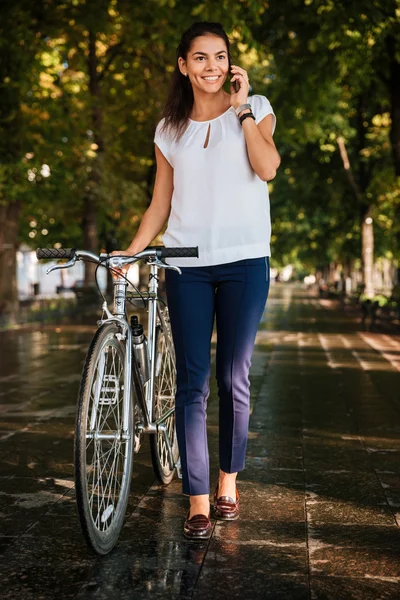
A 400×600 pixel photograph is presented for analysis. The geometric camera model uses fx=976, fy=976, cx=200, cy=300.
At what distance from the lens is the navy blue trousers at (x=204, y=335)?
4199 mm

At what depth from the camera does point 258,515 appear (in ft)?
14.8

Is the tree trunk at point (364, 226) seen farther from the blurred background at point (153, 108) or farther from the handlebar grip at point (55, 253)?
the handlebar grip at point (55, 253)

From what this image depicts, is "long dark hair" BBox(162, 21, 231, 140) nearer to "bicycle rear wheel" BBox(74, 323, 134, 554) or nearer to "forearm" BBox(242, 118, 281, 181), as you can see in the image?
"forearm" BBox(242, 118, 281, 181)

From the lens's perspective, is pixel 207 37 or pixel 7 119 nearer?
pixel 207 37

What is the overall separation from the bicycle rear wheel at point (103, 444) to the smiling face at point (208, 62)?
112cm

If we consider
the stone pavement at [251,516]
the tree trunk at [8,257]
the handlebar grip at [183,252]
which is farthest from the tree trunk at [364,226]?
the handlebar grip at [183,252]

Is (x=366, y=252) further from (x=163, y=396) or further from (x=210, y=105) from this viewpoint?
(x=210, y=105)

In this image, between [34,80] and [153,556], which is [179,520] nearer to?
[153,556]

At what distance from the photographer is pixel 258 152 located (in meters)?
4.11

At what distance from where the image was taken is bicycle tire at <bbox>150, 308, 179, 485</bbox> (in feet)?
15.8

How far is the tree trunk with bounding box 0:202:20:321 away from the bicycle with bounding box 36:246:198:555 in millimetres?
19410

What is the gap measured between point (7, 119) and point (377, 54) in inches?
293

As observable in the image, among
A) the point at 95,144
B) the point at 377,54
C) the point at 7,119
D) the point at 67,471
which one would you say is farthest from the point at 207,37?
the point at 95,144

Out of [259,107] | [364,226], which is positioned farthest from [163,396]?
[364,226]
